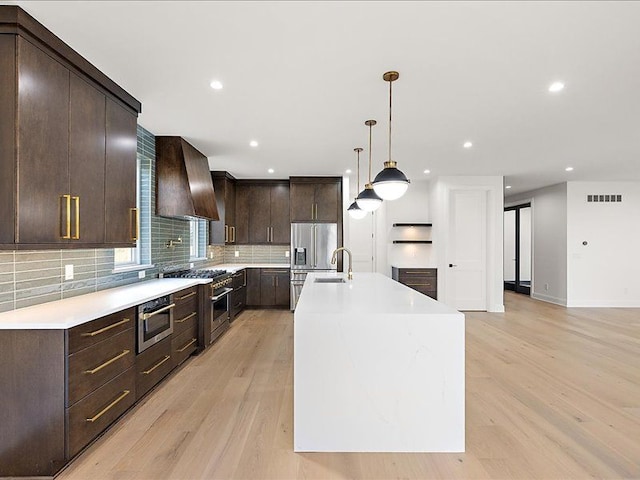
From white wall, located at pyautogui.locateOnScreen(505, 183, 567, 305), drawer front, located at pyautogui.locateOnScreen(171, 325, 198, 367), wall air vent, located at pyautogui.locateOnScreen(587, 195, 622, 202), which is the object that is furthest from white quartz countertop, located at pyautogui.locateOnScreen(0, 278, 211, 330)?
wall air vent, located at pyautogui.locateOnScreen(587, 195, 622, 202)

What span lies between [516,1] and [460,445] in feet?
8.26

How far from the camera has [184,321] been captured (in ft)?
12.1

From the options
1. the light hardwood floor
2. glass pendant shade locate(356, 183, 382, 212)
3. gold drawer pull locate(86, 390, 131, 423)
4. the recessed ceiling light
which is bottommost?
the light hardwood floor

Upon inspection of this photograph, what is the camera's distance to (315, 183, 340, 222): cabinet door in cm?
650

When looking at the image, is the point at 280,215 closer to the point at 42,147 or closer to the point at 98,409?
the point at 42,147

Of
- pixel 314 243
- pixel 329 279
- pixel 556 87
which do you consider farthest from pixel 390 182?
pixel 314 243

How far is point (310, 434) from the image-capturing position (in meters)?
2.17

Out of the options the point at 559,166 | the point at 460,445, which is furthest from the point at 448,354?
the point at 559,166

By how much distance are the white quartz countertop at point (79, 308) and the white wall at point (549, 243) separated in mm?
7282

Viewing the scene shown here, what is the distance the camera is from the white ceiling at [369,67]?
1.94 m

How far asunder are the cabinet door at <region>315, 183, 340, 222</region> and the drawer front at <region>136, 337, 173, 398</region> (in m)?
3.79

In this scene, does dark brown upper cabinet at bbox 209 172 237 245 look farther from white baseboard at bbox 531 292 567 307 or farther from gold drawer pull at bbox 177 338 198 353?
white baseboard at bbox 531 292 567 307

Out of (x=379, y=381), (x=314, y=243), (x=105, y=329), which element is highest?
(x=314, y=243)

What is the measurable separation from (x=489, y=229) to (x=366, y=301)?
4.91 m
